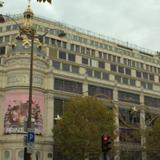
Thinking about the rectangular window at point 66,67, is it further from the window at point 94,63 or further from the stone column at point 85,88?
the window at point 94,63

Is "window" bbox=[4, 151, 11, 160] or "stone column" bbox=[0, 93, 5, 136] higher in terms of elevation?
"stone column" bbox=[0, 93, 5, 136]

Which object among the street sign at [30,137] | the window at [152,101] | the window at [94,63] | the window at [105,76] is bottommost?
the street sign at [30,137]

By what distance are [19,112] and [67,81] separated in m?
12.6

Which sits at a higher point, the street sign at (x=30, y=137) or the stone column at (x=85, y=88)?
the stone column at (x=85, y=88)

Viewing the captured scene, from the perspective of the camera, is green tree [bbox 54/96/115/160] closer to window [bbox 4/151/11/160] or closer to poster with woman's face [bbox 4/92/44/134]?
poster with woman's face [bbox 4/92/44/134]

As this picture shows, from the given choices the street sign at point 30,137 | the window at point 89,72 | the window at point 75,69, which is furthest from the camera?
the window at point 89,72

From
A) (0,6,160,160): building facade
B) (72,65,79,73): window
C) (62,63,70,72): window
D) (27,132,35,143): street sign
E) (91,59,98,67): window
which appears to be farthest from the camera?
(91,59,98,67): window

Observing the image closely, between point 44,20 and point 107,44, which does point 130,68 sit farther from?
point 44,20

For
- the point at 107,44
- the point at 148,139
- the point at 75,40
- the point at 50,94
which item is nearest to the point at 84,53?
the point at 75,40

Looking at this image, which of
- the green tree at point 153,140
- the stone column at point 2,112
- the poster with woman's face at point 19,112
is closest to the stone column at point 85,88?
the poster with woman's face at point 19,112

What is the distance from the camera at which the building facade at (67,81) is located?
72.9 m

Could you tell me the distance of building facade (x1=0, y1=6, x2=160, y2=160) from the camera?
7288 centimetres

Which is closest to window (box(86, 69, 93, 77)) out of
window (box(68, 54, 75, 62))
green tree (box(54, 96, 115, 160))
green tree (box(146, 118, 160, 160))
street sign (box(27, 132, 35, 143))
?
window (box(68, 54, 75, 62))

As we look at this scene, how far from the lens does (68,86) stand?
80.4 meters
